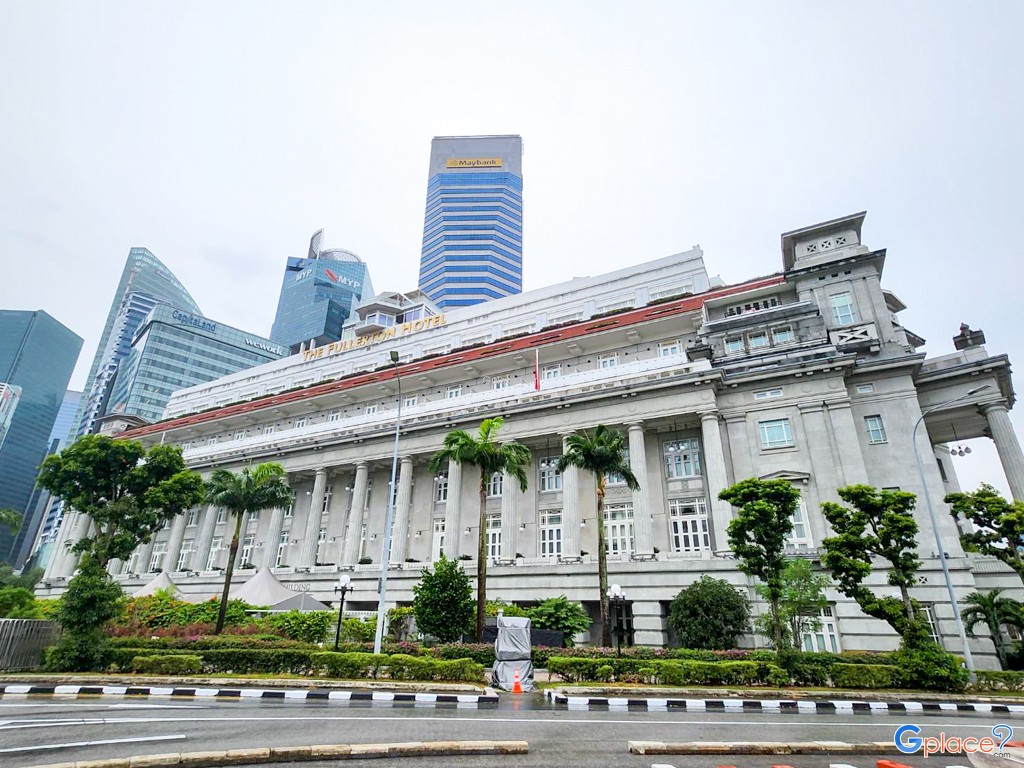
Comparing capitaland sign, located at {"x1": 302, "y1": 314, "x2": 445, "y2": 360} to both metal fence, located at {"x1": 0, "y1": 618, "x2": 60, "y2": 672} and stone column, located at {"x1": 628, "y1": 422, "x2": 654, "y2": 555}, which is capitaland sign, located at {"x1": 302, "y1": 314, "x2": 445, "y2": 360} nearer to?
stone column, located at {"x1": 628, "y1": 422, "x2": 654, "y2": 555}

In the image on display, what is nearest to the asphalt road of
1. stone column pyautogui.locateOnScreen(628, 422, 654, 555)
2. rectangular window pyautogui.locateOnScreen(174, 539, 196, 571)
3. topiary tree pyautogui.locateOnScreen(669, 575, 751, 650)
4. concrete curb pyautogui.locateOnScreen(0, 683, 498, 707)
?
concrete curb pyautogui.locateOnScreen(0, 683, 498, 707)

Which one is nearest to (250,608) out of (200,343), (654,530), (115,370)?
(654,530)

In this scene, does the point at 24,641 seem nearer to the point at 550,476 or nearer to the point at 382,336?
the point at 550,476

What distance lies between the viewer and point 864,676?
18703 mm

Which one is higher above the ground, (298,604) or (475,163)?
(475,163)

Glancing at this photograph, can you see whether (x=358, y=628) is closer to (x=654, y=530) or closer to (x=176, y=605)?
(x=176, y=605)

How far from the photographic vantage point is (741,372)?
3288 cm

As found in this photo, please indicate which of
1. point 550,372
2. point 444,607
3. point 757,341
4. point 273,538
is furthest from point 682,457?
point 273,538

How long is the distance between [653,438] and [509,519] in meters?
10.5

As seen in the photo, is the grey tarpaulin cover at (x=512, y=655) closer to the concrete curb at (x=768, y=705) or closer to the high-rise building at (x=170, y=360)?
the concrete curb at (x=768, y=705)

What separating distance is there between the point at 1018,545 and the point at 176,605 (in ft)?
137

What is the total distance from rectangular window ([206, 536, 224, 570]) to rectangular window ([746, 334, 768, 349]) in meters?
46.3

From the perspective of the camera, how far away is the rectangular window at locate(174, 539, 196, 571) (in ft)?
164

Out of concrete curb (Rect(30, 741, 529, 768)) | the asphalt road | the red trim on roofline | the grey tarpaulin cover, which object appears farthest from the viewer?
the red trim on roofline
